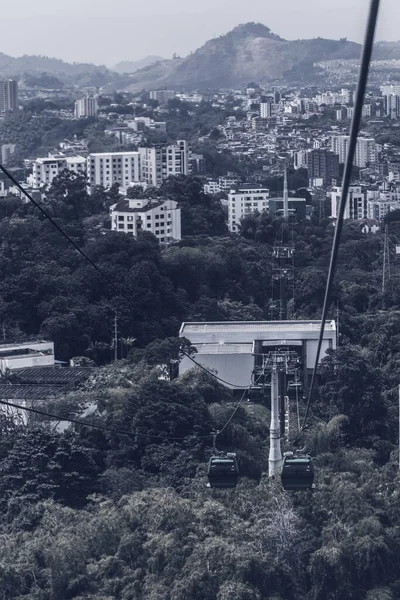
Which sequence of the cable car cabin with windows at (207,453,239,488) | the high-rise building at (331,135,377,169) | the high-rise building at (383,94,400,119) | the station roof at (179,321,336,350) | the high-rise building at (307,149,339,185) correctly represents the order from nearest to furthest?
the cable car cabin with windows at (207,453,239,488) < the station roof at (179,321,336,350) < the high-rise building at (307,149,339,185) < the high-rise building at (331,135,377,169) < the high-rise building at (383,94,400,119)

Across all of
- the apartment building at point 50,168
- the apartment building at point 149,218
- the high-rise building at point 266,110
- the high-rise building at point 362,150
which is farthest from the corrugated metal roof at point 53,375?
the high-rise building at point 266,110

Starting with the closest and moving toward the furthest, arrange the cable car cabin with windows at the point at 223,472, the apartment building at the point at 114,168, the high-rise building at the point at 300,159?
1. the cable car cabin with windows at the point at 223,472
2. the apartment building at the point at 114,168
3. the high-rise building at the point at 300,159

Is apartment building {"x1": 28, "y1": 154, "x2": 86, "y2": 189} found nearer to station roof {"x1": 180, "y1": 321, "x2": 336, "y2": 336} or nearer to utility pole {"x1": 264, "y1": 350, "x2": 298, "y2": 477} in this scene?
station roof {"x1": 180, "y1": 321, "x2": 336, "y2": 336}

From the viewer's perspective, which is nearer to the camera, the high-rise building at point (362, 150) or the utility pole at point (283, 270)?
the utility pole at point (283, 270)

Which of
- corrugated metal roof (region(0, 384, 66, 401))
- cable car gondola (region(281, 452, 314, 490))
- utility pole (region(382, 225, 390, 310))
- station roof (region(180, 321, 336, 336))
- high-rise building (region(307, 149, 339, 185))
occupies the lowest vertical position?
high-rise building (region(307, 149, 339, 185))

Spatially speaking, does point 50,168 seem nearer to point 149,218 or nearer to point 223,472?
point 149,218

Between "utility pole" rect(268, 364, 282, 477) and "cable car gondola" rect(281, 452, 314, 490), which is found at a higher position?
"cable car gondola" rect(281, 452, 314, 490)

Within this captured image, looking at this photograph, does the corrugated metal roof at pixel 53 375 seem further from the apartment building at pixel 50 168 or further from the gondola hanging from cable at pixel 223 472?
the apartment building at pixel 50 168

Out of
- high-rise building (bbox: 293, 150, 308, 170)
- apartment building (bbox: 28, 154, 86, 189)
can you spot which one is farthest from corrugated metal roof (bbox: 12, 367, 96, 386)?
high-rise building (bbox: 293, 150, 308, 170)

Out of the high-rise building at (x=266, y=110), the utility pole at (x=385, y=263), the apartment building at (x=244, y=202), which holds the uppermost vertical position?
the utility pole at (x=385, y=263)
